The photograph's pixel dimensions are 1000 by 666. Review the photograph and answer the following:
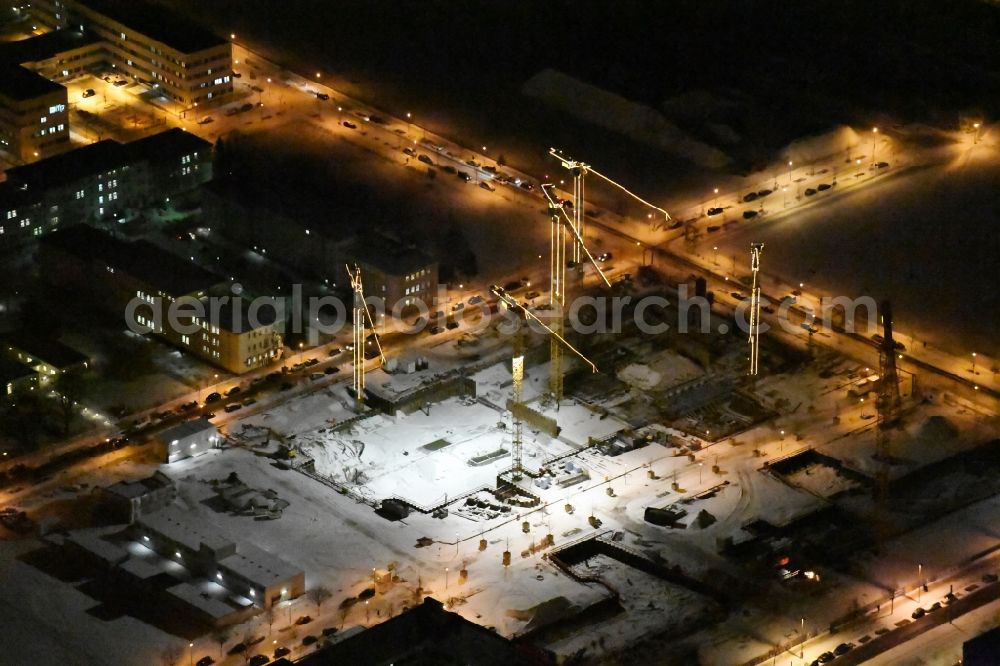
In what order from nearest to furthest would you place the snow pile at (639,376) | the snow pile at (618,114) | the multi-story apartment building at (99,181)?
the snow pile at (639,376), the multi-story apartment building at (99,181), the snow pile at (618,114)

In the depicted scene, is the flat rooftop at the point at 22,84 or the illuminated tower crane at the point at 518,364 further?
the flat rooftop at the point at 22,84

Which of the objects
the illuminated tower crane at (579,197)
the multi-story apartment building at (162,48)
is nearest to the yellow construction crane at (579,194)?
the illuminated tower crane at (579,197)

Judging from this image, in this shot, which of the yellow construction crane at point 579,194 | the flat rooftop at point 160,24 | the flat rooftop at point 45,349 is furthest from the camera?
the flat rooftop at point 160,24

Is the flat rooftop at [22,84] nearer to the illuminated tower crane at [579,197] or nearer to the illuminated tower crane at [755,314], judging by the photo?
the illuminated tower crane at [579,197]

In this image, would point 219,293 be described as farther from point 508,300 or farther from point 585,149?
point 585,149

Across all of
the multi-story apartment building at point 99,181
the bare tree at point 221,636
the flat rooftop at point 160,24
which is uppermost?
the flat rooftop at point 160,24
